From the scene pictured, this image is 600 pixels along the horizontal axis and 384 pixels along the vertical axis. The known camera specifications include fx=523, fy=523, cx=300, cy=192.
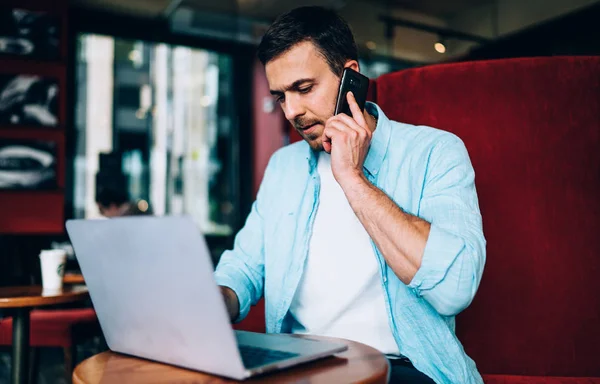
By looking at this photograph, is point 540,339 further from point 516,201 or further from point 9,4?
point 9,4

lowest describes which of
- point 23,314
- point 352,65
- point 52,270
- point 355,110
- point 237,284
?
point 23,314

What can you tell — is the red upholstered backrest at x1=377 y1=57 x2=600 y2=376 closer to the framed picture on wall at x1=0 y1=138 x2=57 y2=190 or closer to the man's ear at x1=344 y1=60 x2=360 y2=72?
the man's ear at x1=344 y1=60 x2=360 y2=72

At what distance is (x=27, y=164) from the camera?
15.7ft

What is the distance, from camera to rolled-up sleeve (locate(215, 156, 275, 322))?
A: 1289mm

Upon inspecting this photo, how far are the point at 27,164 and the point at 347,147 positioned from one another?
4483mm

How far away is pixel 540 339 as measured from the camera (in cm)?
151

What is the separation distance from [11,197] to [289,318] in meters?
4.29

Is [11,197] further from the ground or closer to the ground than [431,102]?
closer to the ground

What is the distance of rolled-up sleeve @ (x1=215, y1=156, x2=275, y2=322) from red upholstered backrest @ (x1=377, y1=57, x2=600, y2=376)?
0.62 m

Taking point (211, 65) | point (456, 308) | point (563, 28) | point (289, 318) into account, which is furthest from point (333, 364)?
point (211, 65)

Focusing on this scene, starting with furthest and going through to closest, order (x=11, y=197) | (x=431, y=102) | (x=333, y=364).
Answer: (x=11, y=197) < (x=431, y=102) < (x=333, y=364)

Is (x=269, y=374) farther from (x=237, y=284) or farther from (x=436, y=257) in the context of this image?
(x=237, y=284)

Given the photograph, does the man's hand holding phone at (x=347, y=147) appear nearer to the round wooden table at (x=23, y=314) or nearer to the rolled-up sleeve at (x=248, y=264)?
the rolled-up sleeve at (x=248, y=264)

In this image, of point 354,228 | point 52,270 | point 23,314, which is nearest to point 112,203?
point 52,270
